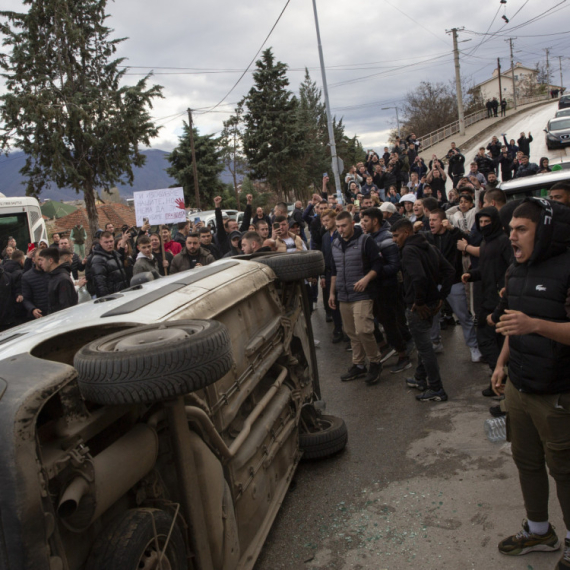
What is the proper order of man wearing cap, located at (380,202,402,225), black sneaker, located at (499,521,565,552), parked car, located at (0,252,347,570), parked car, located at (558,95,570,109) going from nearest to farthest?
parked car, located at (0,252,347,570), black sneaker, located at (499,521,565,552), man wearing cap, located at (380,202,402,225), parked car, located at (558,95,570,109)

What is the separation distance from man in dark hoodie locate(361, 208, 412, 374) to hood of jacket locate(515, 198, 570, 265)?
3736 millimetres

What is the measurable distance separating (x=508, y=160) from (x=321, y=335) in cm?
1527

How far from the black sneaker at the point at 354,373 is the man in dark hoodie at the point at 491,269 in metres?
1.59


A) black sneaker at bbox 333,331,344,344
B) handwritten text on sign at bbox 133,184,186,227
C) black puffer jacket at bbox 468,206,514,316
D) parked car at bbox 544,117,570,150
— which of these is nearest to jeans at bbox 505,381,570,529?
black puffer jacket at bbox 468,206,514,316

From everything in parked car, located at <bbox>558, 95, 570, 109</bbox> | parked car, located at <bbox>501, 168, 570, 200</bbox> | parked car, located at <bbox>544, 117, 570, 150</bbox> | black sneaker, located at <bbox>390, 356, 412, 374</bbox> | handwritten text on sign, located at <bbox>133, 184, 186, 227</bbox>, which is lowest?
black sneaker, located at <bbox>390, 356, 412, 374</bbox>

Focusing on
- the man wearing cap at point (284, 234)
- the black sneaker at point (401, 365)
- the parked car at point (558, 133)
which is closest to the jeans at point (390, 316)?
the black sneaker at point (401, 365)

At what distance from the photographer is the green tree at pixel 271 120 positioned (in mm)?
41438

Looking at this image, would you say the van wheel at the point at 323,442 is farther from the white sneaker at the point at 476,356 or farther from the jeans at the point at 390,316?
the white sneaker at the point at 476,356

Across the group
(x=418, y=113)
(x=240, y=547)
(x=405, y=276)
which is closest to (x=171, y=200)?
(x=405, y=276)

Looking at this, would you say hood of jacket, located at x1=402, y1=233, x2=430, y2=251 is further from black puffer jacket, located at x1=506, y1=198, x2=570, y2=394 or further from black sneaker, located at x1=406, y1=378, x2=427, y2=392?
black puffer jacket, located at x1=506, y1=198, x2=570, y2=394

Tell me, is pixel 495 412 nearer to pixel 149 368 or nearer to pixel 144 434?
pixel 144 434

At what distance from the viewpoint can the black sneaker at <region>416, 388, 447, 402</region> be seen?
5.69 meters

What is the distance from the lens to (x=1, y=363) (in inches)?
85.7

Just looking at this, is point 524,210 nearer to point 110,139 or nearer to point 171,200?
point 171,200
